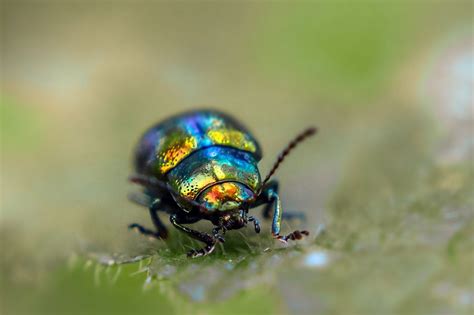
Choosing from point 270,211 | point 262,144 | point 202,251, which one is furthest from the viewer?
point 262,144

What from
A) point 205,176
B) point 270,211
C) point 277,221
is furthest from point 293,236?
point 270,211

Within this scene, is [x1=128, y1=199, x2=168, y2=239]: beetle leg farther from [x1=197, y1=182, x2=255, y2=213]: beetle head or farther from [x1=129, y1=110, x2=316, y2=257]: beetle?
[x1=197, y1=182, x2=255, y2=213]: beetle head

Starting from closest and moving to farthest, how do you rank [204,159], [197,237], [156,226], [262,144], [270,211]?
1. [197,237]
2. [204,159]
3. [156,226]
4. [270,211]
5. [262,144]

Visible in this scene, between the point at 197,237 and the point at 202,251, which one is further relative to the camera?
the point at 197,237

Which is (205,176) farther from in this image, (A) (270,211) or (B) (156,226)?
(A) (270,211)

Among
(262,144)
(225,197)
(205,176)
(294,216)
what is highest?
(262,144)

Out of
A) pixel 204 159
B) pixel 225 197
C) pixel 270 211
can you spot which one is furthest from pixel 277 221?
pixel 270 211

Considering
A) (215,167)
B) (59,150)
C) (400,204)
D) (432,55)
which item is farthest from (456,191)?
(59,150)

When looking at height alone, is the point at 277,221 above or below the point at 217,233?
above
